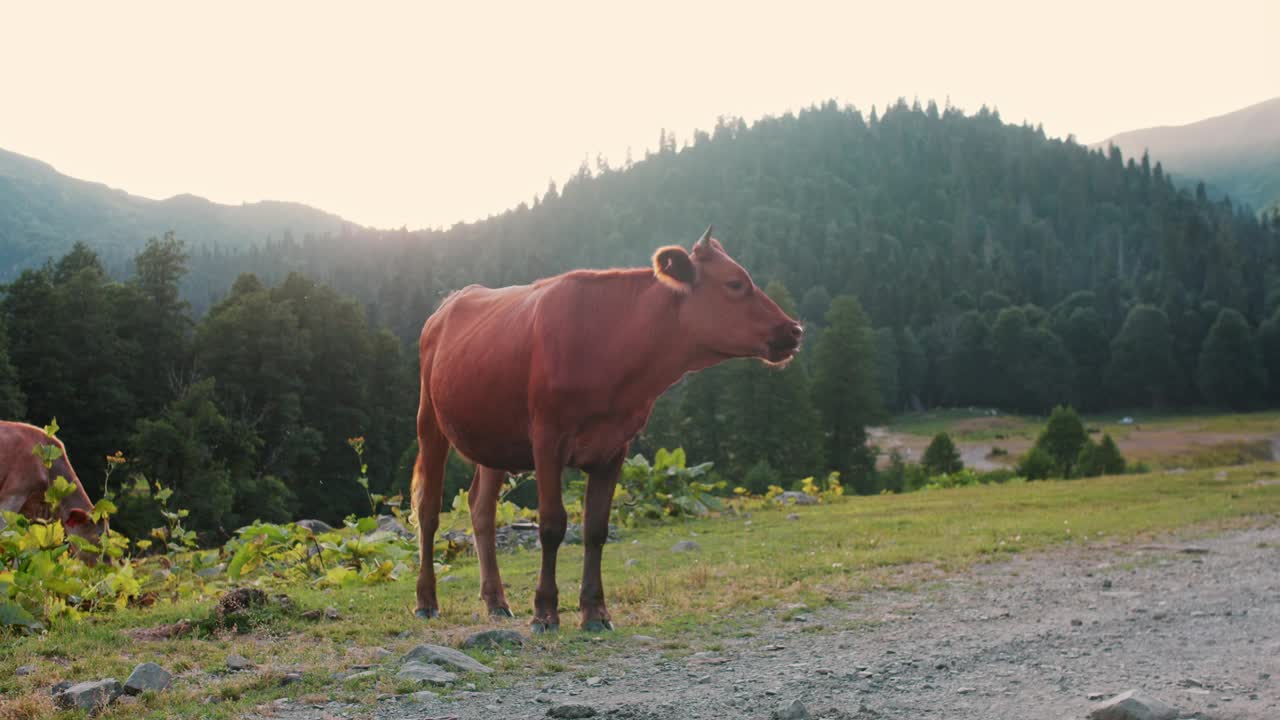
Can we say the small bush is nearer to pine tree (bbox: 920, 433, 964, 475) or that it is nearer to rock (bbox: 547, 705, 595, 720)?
pine tree (bbox: 920, 433, 964, 475)

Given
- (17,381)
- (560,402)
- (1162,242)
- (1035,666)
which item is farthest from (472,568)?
(1162,242)

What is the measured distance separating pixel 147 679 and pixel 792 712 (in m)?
3.50

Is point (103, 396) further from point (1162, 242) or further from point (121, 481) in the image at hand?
point (1162, 242)

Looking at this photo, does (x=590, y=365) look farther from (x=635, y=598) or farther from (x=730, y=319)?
(x=635, y=598)

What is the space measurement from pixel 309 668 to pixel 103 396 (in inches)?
1642

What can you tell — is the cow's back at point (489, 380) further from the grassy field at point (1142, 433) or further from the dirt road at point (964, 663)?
the grassy field at point (1142, 433)

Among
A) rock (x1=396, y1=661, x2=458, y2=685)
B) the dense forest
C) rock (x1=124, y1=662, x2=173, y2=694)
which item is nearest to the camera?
rock (x1=124, y1=662, x2=173, y2=694)

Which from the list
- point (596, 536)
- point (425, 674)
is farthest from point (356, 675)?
point (596, 536)

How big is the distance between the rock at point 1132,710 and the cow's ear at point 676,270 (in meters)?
4.06

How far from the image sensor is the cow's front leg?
268 inches

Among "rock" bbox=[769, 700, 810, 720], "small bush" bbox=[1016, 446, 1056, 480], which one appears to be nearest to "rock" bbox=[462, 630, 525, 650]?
"rock" bbox=[769, 700, 810, 720]

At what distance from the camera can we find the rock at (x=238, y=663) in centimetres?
560

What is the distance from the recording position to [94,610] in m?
8.09

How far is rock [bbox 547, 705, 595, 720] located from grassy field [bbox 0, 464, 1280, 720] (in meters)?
0.82
